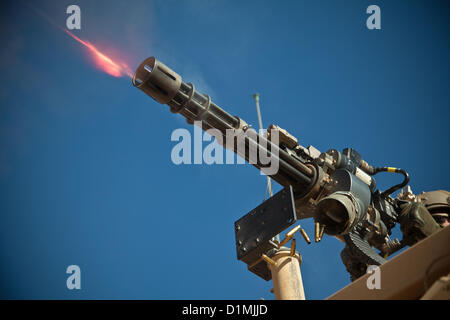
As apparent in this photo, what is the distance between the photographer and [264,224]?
29.3 ft

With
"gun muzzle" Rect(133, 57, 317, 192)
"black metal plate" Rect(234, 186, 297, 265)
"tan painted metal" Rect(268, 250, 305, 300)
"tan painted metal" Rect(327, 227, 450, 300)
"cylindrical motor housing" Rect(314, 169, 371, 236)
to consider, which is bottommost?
"tan painted metal" Rect(327, 227, 450, 300)

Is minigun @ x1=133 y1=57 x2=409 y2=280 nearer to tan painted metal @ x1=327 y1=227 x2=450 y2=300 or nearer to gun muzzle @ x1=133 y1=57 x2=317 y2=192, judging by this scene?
gun muzzle @ x1=133 y1=57 x2=317 y2=192

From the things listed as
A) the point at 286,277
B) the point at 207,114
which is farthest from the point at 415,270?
the point at 207,114

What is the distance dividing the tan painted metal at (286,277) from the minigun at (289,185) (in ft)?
1.02

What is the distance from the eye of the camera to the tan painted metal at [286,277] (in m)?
8.08

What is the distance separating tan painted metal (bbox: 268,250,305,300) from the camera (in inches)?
318

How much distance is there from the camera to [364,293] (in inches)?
188

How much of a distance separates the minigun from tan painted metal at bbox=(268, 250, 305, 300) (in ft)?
1.02

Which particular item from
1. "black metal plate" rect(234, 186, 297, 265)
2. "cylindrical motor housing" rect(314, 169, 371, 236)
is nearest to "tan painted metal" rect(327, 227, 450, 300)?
"black metal plate" rect(234, 186, 297, 265)

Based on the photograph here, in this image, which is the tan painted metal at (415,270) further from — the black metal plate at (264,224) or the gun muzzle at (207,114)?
the gun muzzle at (207,114)

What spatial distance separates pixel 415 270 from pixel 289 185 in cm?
559
